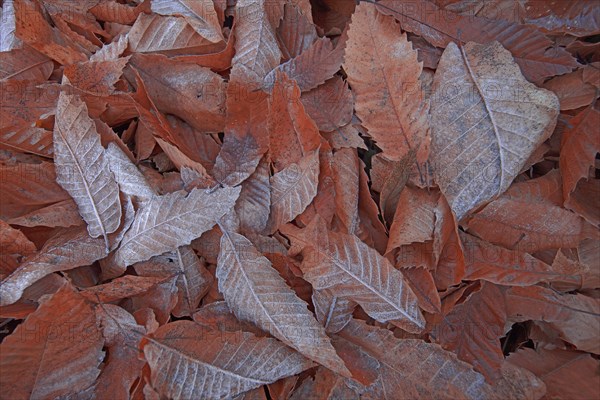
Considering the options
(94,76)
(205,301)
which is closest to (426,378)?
(205,301)

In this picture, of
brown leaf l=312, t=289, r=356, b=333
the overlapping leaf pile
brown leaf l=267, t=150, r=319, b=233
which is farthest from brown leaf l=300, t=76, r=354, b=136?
brown leaf l=312, t=289, r=356, b=333

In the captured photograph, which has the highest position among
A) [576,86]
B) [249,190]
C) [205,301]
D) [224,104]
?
[576,86]

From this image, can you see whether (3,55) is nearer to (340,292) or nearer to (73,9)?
(73,9)

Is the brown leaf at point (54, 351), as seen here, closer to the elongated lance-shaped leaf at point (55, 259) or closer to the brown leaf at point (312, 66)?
the elongated lance-shaped leaf at point (55, 259)

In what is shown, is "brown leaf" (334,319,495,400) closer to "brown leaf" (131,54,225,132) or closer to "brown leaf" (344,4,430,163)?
"brown leaf" (344,4,430,163)

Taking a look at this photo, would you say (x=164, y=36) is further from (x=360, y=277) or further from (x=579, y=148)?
(x=579, y=148)
